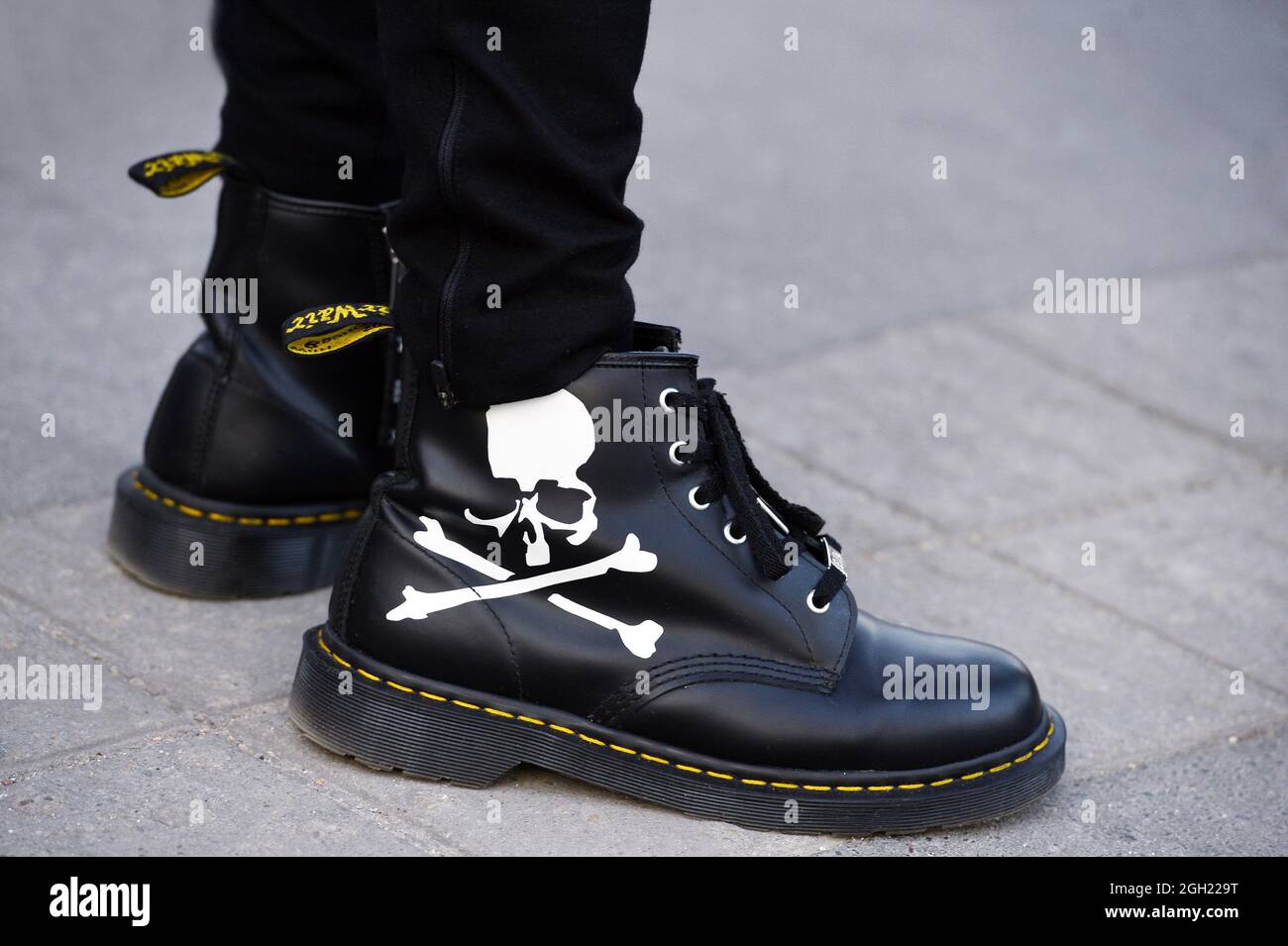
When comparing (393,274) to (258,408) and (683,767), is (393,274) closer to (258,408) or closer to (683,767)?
(258,408)

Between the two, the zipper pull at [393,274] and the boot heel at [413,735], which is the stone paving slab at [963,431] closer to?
the zipper pull at [393,274]

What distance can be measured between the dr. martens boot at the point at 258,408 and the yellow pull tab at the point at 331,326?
33 cm

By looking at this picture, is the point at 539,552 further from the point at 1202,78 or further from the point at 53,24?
the point at 1202,78

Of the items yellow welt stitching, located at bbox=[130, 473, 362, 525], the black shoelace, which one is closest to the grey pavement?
yellow welt stitching, located at bbox=[130, 473, 362, 525]

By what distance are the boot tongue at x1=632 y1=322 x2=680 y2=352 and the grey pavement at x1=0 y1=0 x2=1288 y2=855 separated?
49 cm

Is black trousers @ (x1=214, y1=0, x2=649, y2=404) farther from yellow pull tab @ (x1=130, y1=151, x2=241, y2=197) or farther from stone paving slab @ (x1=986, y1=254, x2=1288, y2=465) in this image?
stone paving slab @ (x1=986, y1=254, x2=1288, y2=465)

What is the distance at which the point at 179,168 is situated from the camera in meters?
1.93

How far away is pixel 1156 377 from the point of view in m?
3.05

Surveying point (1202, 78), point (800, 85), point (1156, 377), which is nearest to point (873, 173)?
point (800, 85)

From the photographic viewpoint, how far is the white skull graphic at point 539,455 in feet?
5.22

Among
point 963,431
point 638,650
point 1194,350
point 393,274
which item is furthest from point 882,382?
point 638,650

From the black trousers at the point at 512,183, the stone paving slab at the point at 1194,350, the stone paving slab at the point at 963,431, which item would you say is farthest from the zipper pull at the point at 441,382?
the stone paving slab at the point at 1194,350

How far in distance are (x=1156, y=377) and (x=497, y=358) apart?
1919 millimetres

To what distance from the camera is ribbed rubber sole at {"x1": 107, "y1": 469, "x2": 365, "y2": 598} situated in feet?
6.50
